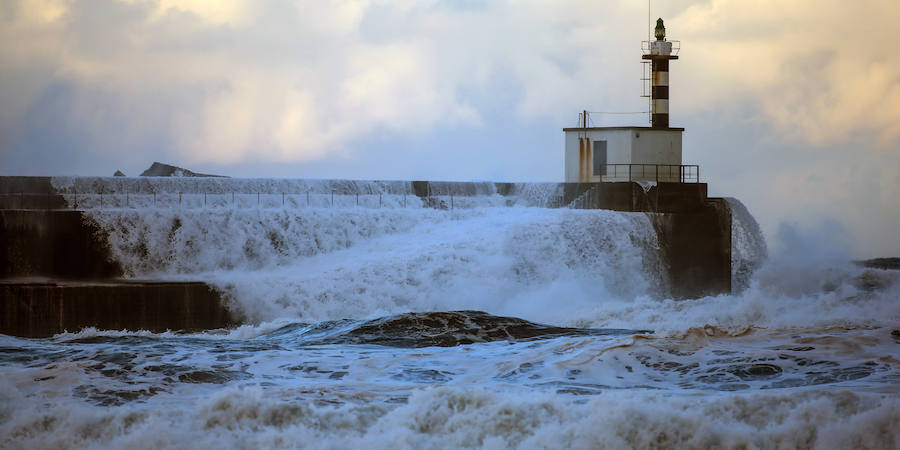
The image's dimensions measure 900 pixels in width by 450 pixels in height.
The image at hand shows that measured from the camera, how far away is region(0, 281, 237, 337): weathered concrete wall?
44.7ft

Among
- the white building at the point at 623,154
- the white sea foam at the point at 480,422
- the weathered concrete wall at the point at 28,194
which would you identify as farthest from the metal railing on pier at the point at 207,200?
the white sea foam at the point at 480,422

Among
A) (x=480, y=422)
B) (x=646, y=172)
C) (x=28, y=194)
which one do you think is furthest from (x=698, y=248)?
(x=480, y=422)

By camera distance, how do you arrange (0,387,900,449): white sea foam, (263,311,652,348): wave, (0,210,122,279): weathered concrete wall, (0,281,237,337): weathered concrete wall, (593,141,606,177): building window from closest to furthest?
(0,387,900,449): white sea foam → (263,311,652,348): wave → (0,281,237,337): weathered concrete wall → (0,210,122,279): weathered concrete wall → (593,141,606,177): building window

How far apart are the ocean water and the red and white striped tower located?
17.8 feet

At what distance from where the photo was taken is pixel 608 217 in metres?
18.9

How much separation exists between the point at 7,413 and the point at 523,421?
347 cm

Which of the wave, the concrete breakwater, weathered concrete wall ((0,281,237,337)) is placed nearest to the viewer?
the wave

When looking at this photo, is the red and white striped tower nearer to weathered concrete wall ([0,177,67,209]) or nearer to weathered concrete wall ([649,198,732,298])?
weathered concrete wall ([649,198,732,298])

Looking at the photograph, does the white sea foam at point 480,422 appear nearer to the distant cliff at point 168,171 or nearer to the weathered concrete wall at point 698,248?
the weathered concrete wall at point 698,248

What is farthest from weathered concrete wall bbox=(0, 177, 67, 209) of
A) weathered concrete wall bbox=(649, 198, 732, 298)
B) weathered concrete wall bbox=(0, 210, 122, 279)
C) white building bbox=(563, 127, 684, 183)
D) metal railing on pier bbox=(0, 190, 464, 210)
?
white building bbox=(563, 127, 684, 183)

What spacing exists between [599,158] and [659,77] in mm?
2475

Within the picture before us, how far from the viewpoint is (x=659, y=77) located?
24359 millimetres

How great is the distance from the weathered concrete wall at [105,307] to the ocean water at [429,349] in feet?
1.60

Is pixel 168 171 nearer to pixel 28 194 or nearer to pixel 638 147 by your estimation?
pixel 28 194
